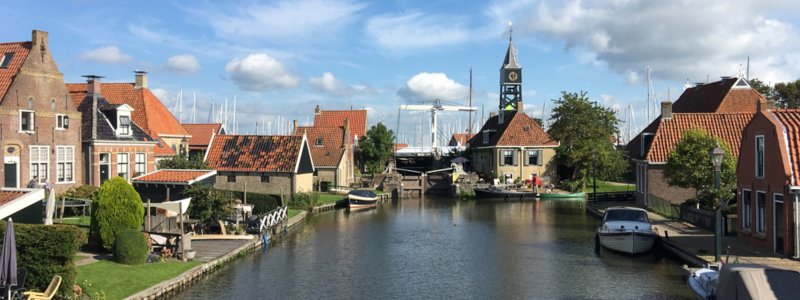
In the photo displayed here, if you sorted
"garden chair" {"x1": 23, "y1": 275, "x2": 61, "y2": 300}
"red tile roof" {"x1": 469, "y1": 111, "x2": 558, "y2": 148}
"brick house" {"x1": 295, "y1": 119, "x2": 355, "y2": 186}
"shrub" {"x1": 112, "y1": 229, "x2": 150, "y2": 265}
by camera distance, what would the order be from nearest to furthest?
"garden chair" {"x1": 23, "y1": 275, "x2": 61, "y2": 300}, "shrub" {"x1": 112, "y1": 229, "x2": 150, "y2": 265}, "brick house" {"x1": 295, "y1": 119, "x2": 355, "y2": 186}, "red tile roof" {"x1": 469, "y1": 111, "x2": 558, "y2": 148}

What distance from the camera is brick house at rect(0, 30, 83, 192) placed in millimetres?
30109

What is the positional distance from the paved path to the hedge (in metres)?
18.6

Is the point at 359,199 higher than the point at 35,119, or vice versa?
the point at 35,119

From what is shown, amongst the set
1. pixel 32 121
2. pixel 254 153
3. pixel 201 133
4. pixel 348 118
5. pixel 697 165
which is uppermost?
pixel 348 118

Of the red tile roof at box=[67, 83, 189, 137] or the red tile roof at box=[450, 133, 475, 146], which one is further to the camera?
the red tile roof at box=[450, 133, 475, 146]

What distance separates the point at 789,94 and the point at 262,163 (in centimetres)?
5201

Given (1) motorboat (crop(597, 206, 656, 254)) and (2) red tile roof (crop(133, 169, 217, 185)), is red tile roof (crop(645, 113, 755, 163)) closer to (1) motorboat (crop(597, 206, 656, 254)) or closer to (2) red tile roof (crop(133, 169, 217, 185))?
(1) motorboat (crop(597, 206, 656, 254))

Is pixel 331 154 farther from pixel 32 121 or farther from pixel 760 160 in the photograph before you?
pixel 760 160

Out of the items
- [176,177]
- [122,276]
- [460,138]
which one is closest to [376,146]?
[176,177]

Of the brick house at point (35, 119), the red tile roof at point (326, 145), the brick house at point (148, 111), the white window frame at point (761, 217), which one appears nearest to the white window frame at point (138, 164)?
the brick house at point (148, 111)

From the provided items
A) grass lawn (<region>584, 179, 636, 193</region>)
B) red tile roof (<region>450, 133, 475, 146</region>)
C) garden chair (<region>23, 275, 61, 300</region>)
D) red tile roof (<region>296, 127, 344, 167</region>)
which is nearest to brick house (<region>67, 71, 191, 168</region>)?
red tile roof (<region>296, 127, 344, 167</region>)

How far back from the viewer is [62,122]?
108ft

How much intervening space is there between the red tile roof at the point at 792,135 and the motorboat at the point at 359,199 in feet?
96.4

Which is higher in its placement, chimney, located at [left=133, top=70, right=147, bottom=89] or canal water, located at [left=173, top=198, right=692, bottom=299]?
chimney, located at [left=133, top=70, right=147, bottom=89]
